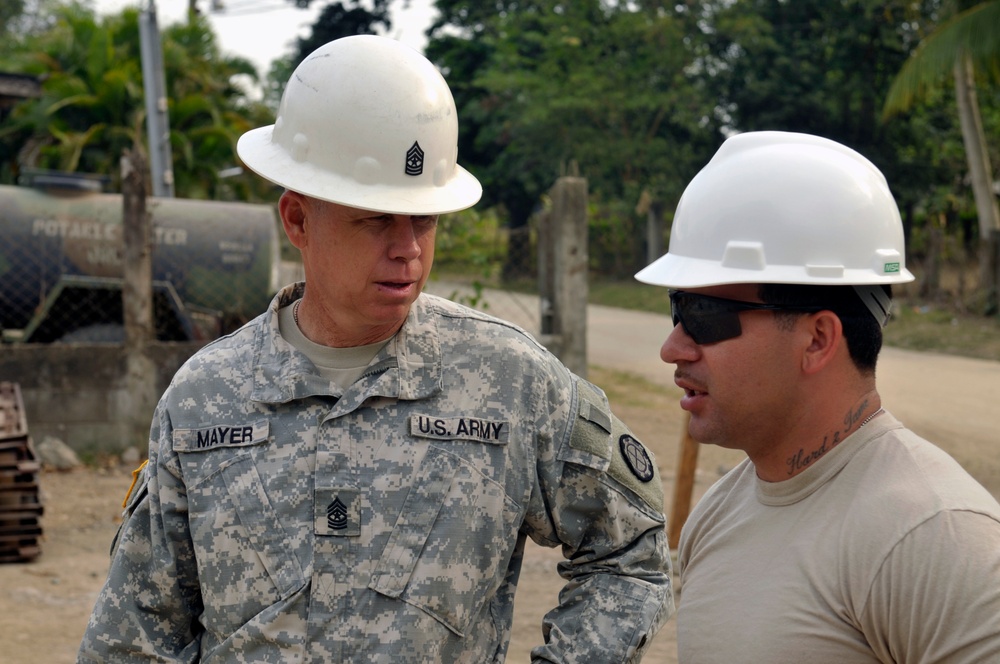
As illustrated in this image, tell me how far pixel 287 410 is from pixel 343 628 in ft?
1.42

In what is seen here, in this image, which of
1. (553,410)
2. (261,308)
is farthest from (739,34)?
(553,410)

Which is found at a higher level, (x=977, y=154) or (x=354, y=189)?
(x=354, y=189)

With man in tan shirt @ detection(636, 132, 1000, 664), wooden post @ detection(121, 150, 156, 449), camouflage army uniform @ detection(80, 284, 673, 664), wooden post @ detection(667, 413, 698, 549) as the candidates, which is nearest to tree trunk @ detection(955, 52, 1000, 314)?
wooden post @ detection(667, 413, 698, 549)

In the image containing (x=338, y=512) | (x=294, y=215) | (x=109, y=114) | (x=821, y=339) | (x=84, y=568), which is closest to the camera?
(x=821, y=339)

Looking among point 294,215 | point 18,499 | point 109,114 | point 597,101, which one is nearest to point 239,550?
point 294,215

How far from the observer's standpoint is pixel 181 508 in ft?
7.03

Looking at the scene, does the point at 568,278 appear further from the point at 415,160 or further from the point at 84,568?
the point at 415,160

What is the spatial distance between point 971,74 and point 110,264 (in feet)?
50.8

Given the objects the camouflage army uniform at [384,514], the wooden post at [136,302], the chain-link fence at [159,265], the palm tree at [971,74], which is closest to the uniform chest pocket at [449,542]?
the camouflage army uniform at [384,514]

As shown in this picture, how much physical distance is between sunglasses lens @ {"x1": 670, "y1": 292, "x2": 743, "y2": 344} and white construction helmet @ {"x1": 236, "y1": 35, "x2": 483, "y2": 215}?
528 mm

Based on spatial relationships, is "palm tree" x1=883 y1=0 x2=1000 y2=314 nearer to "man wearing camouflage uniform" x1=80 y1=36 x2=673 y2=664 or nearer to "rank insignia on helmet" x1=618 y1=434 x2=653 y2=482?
"rank insignia on helmet" x1=618 y1=434 x2=653 y2=482

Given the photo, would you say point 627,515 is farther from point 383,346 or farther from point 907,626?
point 907,626

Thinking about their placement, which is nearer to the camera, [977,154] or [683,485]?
[683,485]

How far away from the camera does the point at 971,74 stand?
19.2 m
